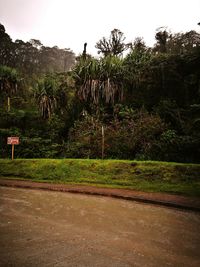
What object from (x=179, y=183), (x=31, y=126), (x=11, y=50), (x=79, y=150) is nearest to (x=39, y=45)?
(x=11, y=50)

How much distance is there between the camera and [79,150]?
13.7 metres

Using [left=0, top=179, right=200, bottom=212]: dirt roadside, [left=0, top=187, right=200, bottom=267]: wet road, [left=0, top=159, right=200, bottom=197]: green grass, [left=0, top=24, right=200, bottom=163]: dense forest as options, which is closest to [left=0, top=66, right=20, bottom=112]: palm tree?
[left=0, top=24, right=200, bottom=163]: dense forest

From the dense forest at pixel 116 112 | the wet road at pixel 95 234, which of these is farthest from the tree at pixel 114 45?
the wet road at pixel 95 234

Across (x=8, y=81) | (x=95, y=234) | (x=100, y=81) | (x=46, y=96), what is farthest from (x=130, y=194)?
(x=8, y=81)

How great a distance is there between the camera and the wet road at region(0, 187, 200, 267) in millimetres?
3586

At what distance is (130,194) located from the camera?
7.89 meters

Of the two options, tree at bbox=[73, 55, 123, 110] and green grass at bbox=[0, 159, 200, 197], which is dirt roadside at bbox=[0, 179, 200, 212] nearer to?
green grass at bbox=[0, 159, 200, 197]

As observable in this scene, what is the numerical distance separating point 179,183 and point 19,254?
618cm

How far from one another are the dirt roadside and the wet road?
34 cm

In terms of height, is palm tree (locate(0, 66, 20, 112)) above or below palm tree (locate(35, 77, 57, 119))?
above

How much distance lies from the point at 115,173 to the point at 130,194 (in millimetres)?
2176

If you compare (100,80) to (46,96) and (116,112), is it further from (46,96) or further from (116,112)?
(46,96)

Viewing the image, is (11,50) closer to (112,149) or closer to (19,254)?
(112,149)

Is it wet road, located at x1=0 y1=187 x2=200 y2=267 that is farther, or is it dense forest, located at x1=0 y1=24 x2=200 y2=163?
dense forest, located at x1=0 y1=24 x2=200 y2=163
